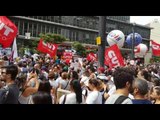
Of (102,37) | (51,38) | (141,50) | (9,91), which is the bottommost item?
(9,91)

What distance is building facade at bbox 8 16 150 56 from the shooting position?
179 feet

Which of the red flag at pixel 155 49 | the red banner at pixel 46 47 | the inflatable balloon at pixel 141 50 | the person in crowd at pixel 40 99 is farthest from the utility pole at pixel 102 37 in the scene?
the inflatable balloon at pixel 141 50

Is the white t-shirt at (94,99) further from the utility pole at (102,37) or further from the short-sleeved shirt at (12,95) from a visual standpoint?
the utility pole at (102,37)

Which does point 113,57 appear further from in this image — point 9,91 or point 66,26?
point 66,26

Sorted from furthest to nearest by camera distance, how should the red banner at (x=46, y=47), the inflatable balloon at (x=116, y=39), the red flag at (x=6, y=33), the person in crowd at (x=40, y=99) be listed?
the inflatable balloon at (x=116, y=39) < the red banner at (x=46, y=47) < the red flag at (x=6, y=33) < the person in crowd at (x=40, y=99)

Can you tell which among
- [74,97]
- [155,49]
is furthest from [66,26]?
[74,97]

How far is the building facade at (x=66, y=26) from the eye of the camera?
5469 centimetres

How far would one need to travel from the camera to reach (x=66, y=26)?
63.4 meters

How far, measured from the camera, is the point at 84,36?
68.7 metres

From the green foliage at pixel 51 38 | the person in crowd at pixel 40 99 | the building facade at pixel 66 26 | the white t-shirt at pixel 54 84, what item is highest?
the building facade at pixel 66 26

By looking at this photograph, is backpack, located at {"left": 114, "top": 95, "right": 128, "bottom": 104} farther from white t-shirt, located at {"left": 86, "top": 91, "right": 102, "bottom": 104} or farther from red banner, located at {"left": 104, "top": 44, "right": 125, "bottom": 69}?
red banner, located at {"left": 104, "top": 44, "right": 125, "bottom": 69}

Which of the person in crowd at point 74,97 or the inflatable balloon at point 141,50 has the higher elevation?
the inflatable balloon at point 141,50

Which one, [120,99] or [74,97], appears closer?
[120,99]
